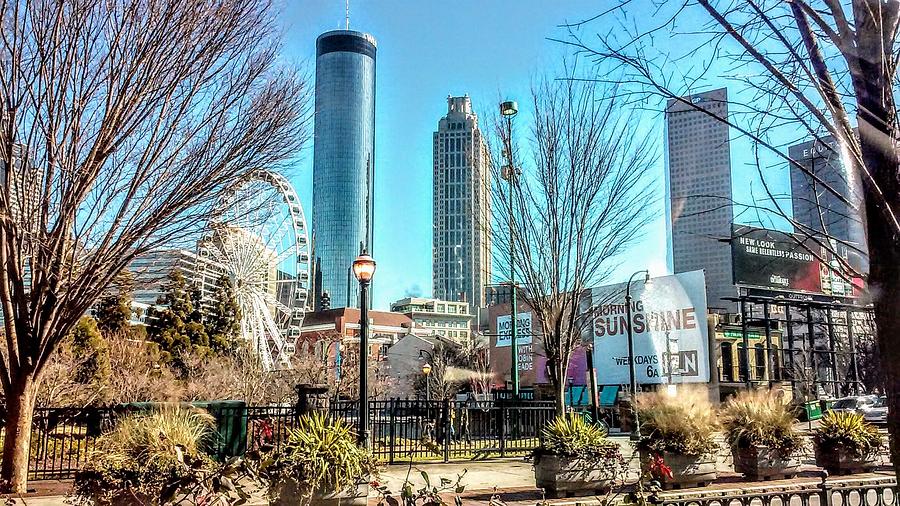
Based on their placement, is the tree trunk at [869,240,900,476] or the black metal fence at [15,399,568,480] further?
the black metal fence at [15,399,568,480]

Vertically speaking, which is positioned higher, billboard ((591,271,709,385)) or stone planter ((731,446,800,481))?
billboard ((591,271,709,385))

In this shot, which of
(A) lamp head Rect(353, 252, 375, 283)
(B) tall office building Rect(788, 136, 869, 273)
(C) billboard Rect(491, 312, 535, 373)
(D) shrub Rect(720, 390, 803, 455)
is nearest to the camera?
(B) tall office building Rect(788, 136, 869, 273)

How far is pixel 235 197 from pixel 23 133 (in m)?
3.31

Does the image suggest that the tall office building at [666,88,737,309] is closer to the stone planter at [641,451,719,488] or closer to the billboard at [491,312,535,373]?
the stone planter at [641,451,719,488]

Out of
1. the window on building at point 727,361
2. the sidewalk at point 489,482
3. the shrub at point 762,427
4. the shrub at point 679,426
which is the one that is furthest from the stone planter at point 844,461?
the window on building at point 727,361

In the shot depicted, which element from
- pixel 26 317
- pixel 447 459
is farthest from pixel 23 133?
pixel 447 459

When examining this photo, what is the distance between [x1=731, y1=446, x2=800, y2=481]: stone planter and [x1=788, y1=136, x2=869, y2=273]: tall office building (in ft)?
29.6

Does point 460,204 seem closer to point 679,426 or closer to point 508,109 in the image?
point 508,109

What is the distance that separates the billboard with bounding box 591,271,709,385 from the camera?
48.4 metres

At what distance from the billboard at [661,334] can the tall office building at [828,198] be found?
4288 centimetres

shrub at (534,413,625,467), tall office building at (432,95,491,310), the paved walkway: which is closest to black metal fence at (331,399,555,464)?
the paved walkway

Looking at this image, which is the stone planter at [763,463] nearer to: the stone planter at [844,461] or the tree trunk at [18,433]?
the stone planter at [844,461]

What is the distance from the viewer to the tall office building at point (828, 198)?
3.23 meters

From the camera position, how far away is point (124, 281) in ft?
42.7
